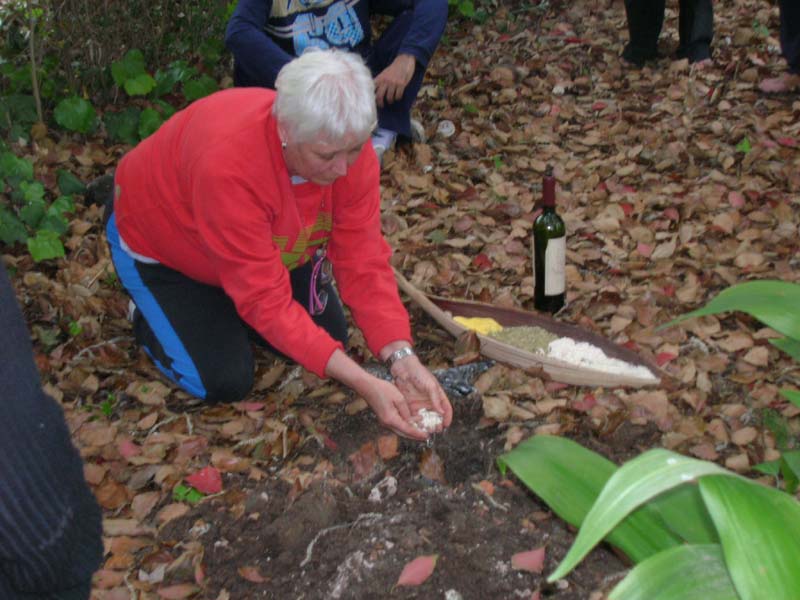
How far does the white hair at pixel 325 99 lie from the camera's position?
2113mm

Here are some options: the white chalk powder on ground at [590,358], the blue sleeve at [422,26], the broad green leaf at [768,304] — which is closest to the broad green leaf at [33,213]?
the blue sleeve at [422,26]

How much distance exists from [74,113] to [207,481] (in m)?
2.25

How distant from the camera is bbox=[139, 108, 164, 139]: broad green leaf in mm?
4184

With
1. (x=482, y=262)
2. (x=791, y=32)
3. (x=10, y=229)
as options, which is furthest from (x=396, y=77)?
(x=791, y=32)

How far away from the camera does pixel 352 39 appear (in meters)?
3.96

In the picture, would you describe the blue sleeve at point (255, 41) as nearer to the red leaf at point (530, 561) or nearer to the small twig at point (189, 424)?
the small twig at point (189, 424)

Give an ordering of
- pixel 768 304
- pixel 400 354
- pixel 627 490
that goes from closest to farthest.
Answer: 1. pixel 627 490
2. pixel 768 304
3. pixel 400 354

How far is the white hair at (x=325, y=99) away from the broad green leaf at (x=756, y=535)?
1430mm

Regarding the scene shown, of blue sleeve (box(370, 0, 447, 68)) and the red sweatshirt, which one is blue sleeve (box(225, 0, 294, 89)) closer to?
blue sleeve (box(370, 0, 447, 68))

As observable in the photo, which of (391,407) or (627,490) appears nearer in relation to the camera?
(627,490)

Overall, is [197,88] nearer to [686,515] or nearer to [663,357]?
[663,357]

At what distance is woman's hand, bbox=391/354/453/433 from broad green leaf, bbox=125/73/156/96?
2.25 metres

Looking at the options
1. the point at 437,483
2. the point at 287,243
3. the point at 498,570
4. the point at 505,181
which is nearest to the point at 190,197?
the point at 287,243

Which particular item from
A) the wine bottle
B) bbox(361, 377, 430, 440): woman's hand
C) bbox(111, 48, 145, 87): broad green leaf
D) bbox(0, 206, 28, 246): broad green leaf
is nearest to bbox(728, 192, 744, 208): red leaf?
the wine bottle
